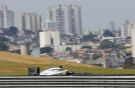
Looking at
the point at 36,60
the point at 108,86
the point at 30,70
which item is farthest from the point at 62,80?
the point at 36,60

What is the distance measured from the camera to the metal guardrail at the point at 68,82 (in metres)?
20.2

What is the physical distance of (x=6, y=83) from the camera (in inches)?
842

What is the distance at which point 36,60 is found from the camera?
56.2 metres

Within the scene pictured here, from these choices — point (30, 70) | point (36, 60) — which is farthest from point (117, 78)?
point (36, 60)

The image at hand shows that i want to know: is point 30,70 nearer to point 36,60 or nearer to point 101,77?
point 101,77

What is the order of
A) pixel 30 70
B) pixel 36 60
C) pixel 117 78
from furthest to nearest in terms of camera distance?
1. pixel 36 60
2. pixel 30 70
3. pixel 117 78

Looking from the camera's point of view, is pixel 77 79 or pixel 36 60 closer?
pixel 77 79

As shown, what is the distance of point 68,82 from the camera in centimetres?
2056

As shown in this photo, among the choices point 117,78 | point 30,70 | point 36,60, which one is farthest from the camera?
point 36,60

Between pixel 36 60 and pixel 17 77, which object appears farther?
pixel 36 60

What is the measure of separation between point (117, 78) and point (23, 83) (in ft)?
12.0

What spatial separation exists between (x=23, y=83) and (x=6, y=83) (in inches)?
28.8

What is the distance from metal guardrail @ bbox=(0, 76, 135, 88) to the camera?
66.2 feet

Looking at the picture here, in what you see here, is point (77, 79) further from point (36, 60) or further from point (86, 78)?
point (36, 60)
